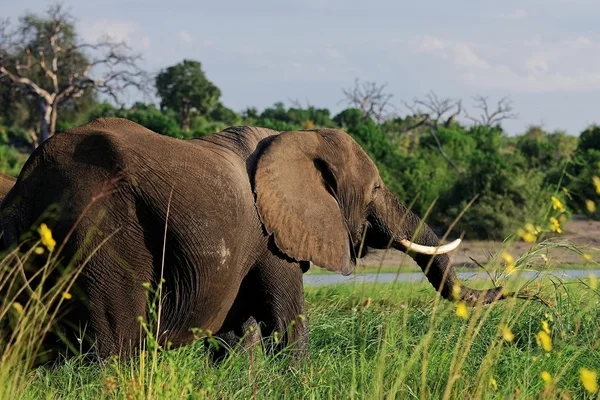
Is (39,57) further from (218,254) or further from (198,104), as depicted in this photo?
(218,254)

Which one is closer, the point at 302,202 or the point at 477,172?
the point at 302,202

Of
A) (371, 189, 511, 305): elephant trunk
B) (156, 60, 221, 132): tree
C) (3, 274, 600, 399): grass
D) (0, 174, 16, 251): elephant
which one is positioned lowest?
(156, 60, 221, 132): tree

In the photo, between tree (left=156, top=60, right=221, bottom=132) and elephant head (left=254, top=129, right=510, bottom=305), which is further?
tree (left=156, top=60, right=221, bottom=132)

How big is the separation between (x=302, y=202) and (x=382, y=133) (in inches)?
993

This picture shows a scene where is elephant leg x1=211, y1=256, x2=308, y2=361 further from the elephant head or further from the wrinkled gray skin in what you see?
the elephant head

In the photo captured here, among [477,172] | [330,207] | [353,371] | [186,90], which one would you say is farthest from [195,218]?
[186,90]

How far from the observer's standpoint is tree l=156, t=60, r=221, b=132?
50.2 metres

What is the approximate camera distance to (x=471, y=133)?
37.8m

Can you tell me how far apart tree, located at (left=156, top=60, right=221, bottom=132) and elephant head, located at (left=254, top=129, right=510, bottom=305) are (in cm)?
4298

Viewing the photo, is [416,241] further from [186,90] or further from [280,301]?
[186,90]

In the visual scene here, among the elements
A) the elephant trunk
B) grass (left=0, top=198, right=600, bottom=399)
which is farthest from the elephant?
the elephant trunk

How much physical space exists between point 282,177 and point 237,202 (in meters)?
0.48

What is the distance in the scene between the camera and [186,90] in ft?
165

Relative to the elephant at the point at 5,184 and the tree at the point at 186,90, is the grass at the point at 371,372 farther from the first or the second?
the tree at the point at 186,90
